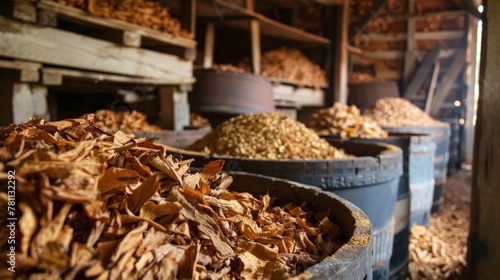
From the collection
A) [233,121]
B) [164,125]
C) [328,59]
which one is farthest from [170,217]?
[328,59]

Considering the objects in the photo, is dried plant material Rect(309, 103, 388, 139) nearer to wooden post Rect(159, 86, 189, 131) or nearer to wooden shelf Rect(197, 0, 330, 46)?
wooden post Rect(159, 86, 189, 131)

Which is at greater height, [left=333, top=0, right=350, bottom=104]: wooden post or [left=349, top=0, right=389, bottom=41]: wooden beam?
[left=349, top=0, right=389, bottom=41]: wooden beam

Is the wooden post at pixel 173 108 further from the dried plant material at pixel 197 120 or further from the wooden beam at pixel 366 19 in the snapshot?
the wooden beam at pixel 366 19

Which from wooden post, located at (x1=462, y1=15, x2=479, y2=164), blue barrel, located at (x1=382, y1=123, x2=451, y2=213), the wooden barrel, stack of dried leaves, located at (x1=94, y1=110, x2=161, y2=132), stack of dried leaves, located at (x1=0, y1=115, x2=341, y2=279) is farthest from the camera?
wooden post, located at (x1=462, y1=15, x2=479, y2=164)

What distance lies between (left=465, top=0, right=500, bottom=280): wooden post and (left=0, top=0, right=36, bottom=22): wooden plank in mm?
2868

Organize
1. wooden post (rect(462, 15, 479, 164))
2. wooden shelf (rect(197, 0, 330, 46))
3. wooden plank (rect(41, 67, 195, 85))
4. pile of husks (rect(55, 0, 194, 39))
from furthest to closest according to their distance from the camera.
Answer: wooden post (rect(462, 15, 479, 164)) < wooden shelf (rect(197, 0, 330, 46)) < pile of husks (rect(55, 0, 194, 39)) < wooden plank (rect(41, 67, 195, 85))

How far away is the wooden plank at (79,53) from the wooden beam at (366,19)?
14.7 feet

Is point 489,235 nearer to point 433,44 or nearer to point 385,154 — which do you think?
point 385,154

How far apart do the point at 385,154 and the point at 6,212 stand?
1.93 meters

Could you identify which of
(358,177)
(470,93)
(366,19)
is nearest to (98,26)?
(358,177)

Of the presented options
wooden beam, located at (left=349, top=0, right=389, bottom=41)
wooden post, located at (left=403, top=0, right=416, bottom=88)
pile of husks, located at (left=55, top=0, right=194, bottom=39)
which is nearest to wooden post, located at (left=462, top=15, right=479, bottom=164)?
wooden post, located at (left=403, top=0, right=416, bottom=88)

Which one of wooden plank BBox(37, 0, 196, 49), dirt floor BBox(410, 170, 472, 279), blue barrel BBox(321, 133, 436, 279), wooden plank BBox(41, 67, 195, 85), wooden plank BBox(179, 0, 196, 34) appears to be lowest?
dirt floor BBox(410, 170, 472, 279)

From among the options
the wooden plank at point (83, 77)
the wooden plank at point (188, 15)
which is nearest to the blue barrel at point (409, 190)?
the wooden plank at point (83, 77)

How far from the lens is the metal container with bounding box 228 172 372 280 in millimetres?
888
